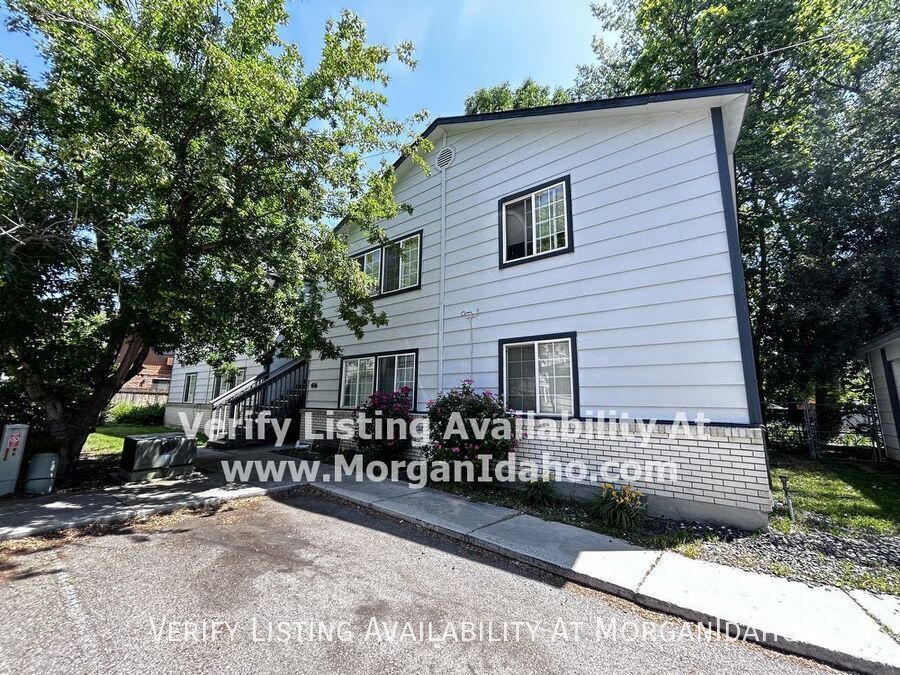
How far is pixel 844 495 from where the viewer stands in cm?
644

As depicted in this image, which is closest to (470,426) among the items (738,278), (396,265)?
(738,278)

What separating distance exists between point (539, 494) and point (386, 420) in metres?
3.77

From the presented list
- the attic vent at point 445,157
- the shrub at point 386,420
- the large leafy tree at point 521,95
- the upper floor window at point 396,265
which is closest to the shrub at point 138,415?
the upper floor window at point 396,265

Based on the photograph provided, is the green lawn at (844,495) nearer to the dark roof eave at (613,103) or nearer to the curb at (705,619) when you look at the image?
the curb at (705,619)

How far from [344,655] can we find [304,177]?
23.4ft

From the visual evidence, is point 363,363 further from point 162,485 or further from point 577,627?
point 577,627

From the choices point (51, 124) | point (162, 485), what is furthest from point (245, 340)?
point (51, 124)

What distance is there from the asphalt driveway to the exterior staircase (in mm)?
Answer: 7397

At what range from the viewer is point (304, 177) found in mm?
7125

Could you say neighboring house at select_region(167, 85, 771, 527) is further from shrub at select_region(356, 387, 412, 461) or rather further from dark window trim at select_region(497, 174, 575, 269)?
shrub at select_region(356, 387, 412, 461)

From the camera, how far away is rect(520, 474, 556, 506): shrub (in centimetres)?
611

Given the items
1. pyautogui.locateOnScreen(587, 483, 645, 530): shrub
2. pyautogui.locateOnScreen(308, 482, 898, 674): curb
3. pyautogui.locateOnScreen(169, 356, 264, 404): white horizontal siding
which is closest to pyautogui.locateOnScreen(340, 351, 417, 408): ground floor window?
pyautogui.locateOnScreen(587, 483, 645, 530): shrub

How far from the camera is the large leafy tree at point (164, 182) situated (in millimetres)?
5113

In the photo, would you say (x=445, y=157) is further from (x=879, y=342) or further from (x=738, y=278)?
(x=879, y=342)
